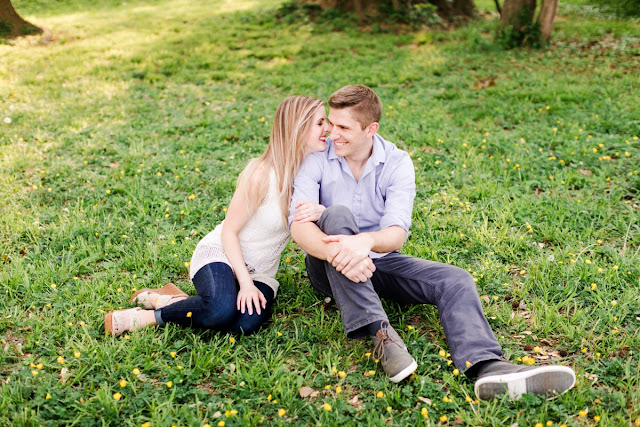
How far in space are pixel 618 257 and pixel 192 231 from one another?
343cm

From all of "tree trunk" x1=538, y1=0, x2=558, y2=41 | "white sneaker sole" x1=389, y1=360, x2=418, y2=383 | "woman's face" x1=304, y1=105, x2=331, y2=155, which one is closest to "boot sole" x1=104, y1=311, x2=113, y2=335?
"woman's face" x1=304, y1=105, x2=331, y2=155

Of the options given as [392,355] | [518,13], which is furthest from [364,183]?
[518,13]

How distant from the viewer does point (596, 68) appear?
321 inches

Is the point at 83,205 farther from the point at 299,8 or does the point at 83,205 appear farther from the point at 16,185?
the point at 299,8

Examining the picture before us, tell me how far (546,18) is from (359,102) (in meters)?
8.06

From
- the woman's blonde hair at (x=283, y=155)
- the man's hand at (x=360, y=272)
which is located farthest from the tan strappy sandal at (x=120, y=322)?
the man's hand at (x=360, y=272)

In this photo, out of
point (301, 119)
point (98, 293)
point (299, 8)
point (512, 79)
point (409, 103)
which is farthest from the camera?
point (299, 8)

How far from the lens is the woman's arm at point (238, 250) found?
3.10m

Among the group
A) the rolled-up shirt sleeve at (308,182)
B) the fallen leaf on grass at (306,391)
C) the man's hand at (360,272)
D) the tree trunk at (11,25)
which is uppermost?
the tree trunk at (11,25)

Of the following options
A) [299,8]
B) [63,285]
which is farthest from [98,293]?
[299,8]

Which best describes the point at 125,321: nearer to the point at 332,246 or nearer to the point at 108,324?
the point at 108,324

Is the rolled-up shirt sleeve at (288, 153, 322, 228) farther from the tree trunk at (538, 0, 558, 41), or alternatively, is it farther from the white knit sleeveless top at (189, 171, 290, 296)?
the tree trunk at (538, 0, 558, 41)

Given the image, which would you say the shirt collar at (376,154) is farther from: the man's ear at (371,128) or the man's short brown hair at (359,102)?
the man's short brown hair at (359,102)

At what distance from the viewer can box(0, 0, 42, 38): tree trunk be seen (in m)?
10.9
